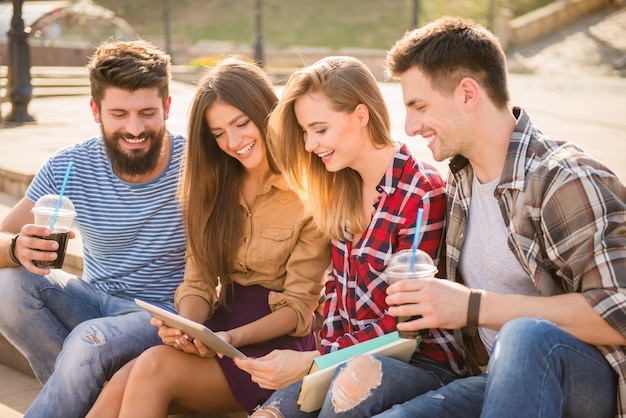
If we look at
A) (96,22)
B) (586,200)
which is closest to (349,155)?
(586,200)

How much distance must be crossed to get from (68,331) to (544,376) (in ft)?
7.42

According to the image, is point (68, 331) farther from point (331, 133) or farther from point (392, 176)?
point (392, 176)

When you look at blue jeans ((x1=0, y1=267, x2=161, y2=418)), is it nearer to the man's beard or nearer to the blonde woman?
Answer: the man's beard

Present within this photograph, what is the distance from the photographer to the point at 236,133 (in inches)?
135

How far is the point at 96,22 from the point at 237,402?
2337 centimetres

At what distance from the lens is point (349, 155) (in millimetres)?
3094

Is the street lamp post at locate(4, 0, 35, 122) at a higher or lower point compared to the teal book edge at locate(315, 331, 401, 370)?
lower

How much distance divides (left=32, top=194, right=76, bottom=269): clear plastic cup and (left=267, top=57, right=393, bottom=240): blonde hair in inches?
33.5

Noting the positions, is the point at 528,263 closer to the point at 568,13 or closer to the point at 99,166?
the point at 99,166

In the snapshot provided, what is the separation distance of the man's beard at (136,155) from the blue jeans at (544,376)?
1.98 m

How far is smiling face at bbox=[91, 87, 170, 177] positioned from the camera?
376 centimetres

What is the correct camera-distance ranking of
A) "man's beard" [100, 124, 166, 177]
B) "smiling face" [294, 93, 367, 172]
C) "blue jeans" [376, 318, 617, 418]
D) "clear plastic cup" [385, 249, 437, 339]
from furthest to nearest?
"man's beard" [100, 124, 166, 177] → "smiling face" [294, 93, 367, 172] → "clear plastic cup" [385, 249, 437, 339] → "blue jeans" [376, 318, 617, 418]

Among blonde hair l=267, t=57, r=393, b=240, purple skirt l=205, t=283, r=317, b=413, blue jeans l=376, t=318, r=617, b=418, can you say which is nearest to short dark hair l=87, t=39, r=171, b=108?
blonde hair l=267, t=57, r=393, b=240

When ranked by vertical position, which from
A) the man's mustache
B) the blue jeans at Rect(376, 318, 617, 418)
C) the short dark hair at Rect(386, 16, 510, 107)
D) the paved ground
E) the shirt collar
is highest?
the short dark hair at Rect(386, 16, 510, 107)
